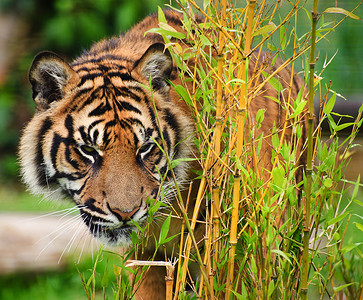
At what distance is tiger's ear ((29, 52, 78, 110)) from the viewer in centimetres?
184

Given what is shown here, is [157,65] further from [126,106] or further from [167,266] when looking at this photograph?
[167,266]

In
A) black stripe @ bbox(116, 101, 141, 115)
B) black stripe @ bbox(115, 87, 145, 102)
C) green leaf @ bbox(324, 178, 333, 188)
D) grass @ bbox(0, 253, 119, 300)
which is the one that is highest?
black stripe @ bbox(115, 87, 145, 102)

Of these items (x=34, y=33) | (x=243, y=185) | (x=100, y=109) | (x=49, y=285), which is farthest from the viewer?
(x=34, y=33)

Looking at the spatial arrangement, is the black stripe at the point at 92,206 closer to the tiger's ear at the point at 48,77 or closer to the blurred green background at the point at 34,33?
the tiger's ear at the point at 48,77

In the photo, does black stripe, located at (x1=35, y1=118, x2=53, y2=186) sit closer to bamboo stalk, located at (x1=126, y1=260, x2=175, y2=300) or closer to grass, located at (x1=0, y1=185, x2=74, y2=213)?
bamboo stalk, located at (x1=126, y1=260, x2=175, y2=300)

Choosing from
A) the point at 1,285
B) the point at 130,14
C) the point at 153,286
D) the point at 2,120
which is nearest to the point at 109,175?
the point at 153,286

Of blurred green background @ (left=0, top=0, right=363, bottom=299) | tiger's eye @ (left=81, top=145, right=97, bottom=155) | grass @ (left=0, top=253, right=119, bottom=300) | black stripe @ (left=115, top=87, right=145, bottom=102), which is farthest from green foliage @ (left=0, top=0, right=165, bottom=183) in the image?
tiger's eye @ (left=81, top=145, right=97, bottom=155)

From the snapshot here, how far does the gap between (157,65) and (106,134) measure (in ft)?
0.88

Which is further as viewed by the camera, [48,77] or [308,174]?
[48,77]

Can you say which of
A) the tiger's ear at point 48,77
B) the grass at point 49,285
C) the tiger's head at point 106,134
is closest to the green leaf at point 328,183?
the tiger's head at point 106,134

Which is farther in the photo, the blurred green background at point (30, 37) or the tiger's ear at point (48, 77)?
the blurred green background at point (30, 37)

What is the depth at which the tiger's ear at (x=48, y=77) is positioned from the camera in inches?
72.6

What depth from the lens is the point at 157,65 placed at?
6.11 ft

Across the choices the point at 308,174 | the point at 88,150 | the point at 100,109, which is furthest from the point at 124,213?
the point at 308,174
